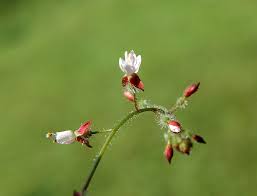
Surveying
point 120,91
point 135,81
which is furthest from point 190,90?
point 120,91

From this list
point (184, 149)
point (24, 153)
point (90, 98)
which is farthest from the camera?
point (90, 98)

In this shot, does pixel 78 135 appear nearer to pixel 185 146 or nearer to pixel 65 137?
pixel 65 137

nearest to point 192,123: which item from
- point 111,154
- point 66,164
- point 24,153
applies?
point 111,154

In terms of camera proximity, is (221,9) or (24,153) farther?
(221,9)

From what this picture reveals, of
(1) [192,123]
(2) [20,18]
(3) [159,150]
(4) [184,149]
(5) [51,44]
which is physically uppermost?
(2) [20,18]

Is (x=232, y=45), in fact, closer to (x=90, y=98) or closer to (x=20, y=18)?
(x=90, y=98)

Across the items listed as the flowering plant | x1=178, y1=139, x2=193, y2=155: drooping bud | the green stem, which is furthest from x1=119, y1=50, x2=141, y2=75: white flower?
x1=178, y1=139, x2=193, y2=155: drooping bud

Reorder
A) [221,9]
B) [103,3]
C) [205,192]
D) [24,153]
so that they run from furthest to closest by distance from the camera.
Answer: [103,3]
[221,9]
[24,153]
[205,192]
